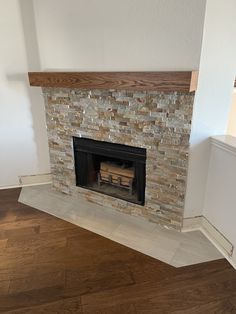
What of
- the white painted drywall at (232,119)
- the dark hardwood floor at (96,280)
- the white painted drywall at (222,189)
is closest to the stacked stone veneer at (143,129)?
the white painted drywall at (222,189)

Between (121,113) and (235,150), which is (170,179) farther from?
(121,113)

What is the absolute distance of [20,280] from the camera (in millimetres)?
1630

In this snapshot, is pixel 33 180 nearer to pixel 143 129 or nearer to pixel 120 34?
pixel 143 129

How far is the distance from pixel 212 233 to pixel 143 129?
3.43 feet

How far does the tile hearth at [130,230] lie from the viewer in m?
1.83

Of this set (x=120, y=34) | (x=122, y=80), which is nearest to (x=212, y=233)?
(x=122, y=80)

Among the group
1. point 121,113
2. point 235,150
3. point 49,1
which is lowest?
point 235,150

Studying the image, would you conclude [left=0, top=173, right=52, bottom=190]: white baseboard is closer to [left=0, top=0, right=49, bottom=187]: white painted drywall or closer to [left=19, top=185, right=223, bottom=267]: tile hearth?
[left=0, top=0, right=49, bottom=187]: white painted drywall

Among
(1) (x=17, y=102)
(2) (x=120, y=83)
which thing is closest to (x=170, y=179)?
(2) (x=120, y=83)

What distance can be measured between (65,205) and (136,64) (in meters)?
1.58

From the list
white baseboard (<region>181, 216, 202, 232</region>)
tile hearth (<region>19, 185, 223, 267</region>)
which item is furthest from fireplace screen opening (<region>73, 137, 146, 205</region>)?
white baseboard (<region>181, 216, 202, 232</region>)

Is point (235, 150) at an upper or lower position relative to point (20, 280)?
upper

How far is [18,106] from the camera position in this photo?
2.62m

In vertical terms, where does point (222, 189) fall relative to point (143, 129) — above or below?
below
